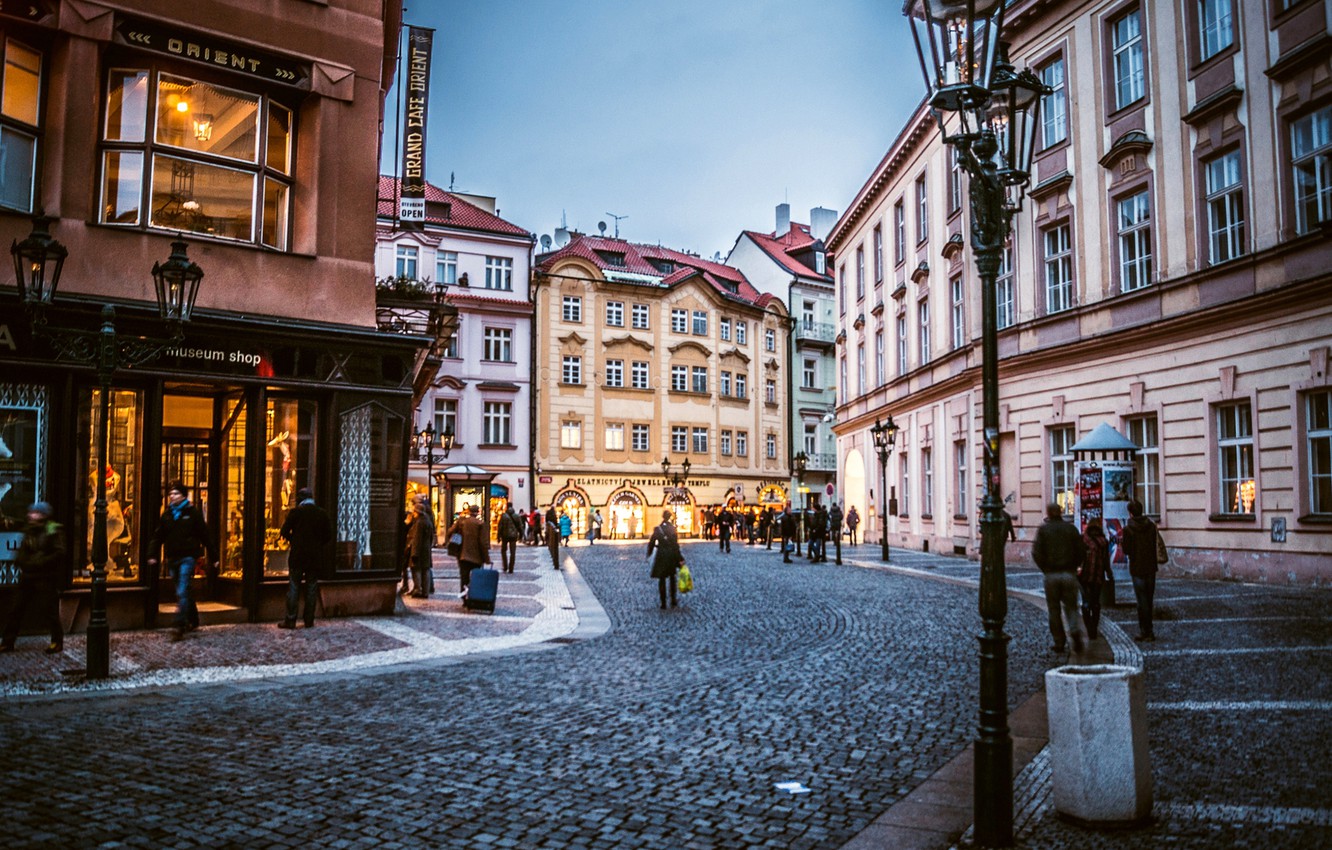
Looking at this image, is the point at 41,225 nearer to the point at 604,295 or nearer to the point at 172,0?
the point at 172,0

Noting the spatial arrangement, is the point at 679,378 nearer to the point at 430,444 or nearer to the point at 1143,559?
the point at 430,444

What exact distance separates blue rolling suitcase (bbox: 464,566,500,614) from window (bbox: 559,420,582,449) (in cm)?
3727

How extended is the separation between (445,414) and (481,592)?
3390 centimetres

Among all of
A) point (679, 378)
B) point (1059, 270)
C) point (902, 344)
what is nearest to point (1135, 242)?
point (1059, 270)

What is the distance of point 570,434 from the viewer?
5509 centimetres

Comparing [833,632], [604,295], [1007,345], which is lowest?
[833,632]

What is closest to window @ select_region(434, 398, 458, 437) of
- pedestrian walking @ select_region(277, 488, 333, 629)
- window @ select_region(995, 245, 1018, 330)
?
window @ select_region(995, 245, 1018, 330)

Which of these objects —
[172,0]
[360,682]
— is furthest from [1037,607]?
[172,0]

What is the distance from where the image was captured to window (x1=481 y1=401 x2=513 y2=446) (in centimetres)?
5141

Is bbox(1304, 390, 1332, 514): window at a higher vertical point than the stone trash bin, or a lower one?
higher

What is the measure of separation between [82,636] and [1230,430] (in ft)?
67.4

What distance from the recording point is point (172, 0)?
15.0 meters

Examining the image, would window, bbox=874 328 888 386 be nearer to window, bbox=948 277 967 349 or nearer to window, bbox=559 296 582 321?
window, bbox=948 277 967 349

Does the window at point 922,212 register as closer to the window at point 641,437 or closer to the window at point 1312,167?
the window at point 1312,167
